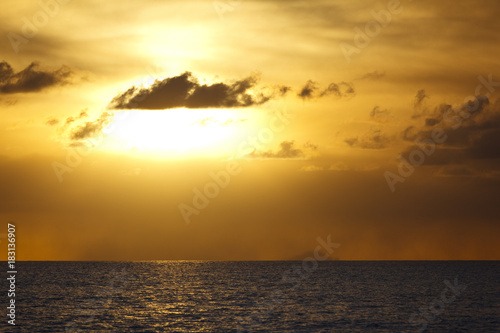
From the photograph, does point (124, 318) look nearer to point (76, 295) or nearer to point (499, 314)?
point (76, 295)

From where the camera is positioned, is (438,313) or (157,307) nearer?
(438,313)

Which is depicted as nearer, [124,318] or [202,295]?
[124,318]

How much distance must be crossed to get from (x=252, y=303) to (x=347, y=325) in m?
34.4

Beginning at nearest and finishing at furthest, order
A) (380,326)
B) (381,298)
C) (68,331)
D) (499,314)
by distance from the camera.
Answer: (68,331), (380,326), (499,314), (381,298)

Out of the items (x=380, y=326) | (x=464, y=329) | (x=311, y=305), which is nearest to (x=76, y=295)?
(x=311, y=305)

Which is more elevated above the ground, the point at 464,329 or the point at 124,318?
the point at 124,318

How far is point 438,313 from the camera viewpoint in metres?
106

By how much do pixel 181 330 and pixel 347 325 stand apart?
2411cm

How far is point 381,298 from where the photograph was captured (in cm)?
13812

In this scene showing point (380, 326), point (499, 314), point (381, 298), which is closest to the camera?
point (380, 326)

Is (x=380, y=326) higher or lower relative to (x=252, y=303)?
lower

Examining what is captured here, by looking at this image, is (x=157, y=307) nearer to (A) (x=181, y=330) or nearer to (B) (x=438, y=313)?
(A) (x=181, y=330)

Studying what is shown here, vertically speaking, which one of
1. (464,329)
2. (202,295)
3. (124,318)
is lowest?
(464,329)

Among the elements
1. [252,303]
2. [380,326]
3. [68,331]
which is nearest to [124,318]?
[68,331]
